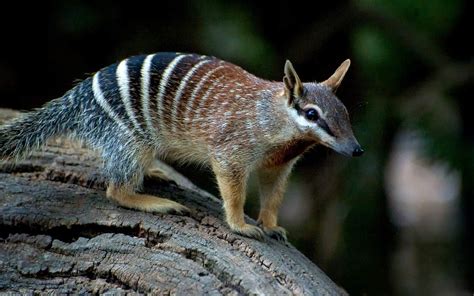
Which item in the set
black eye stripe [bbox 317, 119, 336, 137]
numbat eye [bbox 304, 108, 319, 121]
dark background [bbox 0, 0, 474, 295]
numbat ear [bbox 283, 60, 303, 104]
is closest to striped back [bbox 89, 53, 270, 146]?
numbat ear [bbox 283, 60, 303, 104]

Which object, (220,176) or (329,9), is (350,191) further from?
(220,176)

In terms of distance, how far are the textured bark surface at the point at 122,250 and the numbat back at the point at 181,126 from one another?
144 mm

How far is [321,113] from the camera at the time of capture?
4.03 meters

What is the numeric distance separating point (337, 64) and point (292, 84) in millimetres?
2805

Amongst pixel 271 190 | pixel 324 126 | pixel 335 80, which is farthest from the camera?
pixel 271 190

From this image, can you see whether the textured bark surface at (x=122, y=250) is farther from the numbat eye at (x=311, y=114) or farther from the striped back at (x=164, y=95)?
the numbat eye at (x=311, y=114)

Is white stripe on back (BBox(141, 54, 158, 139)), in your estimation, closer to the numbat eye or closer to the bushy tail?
the bushy tail

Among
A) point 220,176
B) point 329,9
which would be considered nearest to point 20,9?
point 329,9

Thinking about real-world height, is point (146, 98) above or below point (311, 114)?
below

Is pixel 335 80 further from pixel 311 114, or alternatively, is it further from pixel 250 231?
pixel 250 231

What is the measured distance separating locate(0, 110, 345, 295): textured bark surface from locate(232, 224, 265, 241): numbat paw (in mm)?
41

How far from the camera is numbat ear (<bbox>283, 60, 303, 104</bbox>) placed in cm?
411

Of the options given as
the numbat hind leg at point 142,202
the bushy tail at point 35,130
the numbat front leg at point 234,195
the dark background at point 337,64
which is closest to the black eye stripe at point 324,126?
the numbat front leg at point 234,195

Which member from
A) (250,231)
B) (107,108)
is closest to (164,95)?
(107,108)
